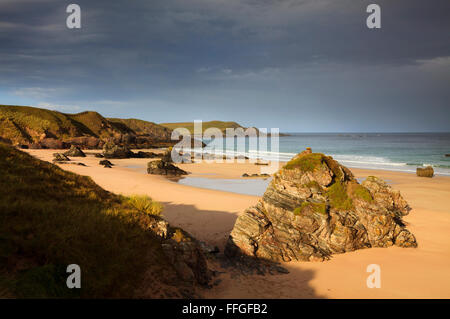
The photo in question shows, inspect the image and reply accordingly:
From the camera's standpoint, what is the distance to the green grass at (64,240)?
4.48 m

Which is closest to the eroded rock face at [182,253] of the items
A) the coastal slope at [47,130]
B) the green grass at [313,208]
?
the green grass at [313,208]

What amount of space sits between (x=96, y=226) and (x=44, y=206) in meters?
1.32

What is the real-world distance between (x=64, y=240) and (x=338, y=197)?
8.91 meters

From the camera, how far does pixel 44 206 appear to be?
230 inches

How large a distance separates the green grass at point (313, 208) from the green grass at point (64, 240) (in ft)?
16.8

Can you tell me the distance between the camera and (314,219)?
8852mm

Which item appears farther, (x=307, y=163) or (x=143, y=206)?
(x=307, y=163)

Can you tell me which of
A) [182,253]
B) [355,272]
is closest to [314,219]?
[355,272]

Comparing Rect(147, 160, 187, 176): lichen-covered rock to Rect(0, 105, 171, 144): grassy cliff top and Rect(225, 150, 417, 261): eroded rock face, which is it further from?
Rect(0, 105, 171, 144): grassy cliff top

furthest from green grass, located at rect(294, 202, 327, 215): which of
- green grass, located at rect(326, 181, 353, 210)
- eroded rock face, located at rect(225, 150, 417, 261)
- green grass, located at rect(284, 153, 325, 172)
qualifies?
green grass, located at rect(284, 153, 325, 172)

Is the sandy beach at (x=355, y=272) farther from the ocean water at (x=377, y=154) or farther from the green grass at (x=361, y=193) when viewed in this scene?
the ocean water at (x=377, y=154)

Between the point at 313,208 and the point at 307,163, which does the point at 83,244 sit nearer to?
the point at 313,208

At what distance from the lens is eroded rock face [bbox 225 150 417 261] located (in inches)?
346
